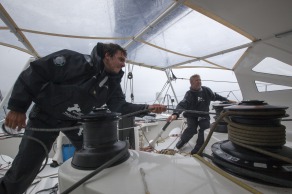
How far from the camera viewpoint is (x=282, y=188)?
440 millimetres

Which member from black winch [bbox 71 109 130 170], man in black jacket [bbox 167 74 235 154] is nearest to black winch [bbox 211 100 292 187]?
black winch [bbox 71 109 130 170]

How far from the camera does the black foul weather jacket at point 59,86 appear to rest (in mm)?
1229

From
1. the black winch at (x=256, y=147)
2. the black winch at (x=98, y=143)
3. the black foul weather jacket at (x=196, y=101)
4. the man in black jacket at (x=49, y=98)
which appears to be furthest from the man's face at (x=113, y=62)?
the black foul weather jacket at (x=196, y=101)

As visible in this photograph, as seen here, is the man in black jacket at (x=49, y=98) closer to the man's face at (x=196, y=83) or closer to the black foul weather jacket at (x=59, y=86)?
the black foul weather jacket at (x=59, y=86)

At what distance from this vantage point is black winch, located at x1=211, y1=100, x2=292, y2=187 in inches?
17.9

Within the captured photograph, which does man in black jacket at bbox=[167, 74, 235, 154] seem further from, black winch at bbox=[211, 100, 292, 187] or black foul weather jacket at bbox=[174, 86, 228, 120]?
black winch at bbox=[211, 100, 292, 187]

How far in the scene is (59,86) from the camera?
1.29 meters

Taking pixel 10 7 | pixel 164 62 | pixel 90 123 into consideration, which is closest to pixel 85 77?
pixel 90 123

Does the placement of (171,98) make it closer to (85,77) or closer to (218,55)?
(218,55)

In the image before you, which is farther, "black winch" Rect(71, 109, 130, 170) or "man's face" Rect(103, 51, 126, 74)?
"man's face" Rect(103, 51, 126, 74)

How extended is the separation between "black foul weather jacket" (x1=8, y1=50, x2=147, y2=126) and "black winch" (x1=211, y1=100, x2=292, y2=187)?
3.43 feet

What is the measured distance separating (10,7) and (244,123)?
8.37ft

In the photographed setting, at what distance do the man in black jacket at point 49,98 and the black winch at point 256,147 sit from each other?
30.1 inches

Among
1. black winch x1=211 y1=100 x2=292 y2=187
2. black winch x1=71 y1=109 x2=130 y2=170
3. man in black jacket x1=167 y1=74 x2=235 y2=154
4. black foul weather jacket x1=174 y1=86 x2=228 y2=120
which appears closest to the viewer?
black winch x1=211 y1=100 x2=292 y2=187
